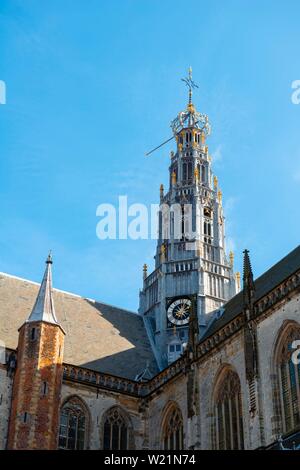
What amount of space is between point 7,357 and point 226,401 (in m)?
9.37

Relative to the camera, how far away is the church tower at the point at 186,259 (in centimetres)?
4100

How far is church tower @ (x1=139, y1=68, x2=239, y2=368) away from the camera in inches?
1614

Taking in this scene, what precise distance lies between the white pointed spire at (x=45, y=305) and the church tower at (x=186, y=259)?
306 inches

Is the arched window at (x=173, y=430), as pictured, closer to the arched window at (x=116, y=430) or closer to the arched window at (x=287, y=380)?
the arched window at (x=116, y=430)

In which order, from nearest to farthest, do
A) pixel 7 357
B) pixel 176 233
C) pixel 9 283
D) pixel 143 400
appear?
pixel 7 357 → pixel 143 400 → pixel 9 283 → pixel 176 233

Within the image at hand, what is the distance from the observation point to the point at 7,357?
32.3m

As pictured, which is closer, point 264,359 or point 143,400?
point 264,359

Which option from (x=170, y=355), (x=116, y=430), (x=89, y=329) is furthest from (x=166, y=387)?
(x=89, y=329)

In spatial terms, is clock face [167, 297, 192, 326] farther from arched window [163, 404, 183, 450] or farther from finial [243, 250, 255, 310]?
finial [243, 250, 255, 310]

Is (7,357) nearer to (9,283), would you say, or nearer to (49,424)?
(49,424)

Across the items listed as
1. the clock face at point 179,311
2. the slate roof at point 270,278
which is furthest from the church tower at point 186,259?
the slate roof at point 270,278

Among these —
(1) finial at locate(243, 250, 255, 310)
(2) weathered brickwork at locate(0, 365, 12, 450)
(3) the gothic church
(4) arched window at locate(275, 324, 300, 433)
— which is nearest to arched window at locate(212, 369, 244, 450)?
(3) the gothic church
